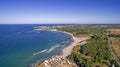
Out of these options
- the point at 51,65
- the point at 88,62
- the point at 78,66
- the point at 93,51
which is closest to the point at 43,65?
the point at 51,65

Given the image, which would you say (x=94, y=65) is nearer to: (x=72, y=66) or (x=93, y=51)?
(x=72, y=66)

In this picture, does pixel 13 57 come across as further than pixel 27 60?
Yes

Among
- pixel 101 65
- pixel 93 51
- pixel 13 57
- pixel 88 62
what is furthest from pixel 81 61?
pixel 13 57

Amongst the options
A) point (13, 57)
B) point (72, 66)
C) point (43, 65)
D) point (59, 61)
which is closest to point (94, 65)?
point (72, 66)

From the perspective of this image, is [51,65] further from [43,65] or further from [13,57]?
[13,57]

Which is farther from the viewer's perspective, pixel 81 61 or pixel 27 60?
pixel 27 60

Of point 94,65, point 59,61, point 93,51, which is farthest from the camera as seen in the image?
point 93,51

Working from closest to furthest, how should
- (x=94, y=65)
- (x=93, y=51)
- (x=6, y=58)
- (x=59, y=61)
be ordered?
(x=94, y=65) → (x=59, y=61) → (x=6, y=58) → (x=93, y=51)
